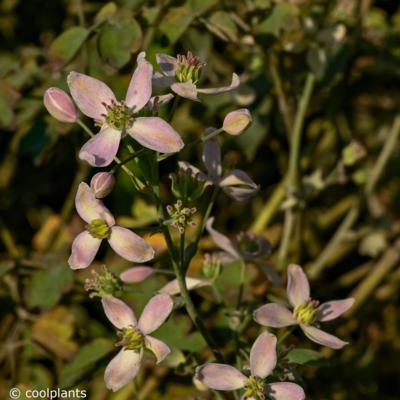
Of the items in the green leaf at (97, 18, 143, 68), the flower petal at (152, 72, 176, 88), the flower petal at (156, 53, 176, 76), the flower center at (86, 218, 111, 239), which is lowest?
the flower center at (86, 218, 111, 239)

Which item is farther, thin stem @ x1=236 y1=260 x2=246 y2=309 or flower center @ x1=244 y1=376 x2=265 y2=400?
thin stem @ x1=236 y1=260 x2=246 y2=309

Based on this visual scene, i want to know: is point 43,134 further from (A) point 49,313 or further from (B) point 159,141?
(B) point 159,141

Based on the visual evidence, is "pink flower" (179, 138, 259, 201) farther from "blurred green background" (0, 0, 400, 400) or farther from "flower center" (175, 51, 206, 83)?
"flower center" (175, 51, 206, 83)

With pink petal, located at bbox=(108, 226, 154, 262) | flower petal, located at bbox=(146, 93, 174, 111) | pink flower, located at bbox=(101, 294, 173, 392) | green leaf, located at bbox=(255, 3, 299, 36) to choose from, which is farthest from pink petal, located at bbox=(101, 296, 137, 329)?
green leaf, located at bbox=(255, 3, 299, 36)

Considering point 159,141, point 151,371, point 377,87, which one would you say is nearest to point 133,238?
point 159,141

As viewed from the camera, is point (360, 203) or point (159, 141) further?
point (360, 203)

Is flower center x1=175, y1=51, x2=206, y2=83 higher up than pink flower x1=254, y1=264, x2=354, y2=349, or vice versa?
flower center x1=175, y1=51, x2=206, y2=83

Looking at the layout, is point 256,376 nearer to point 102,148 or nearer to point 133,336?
point 133,336

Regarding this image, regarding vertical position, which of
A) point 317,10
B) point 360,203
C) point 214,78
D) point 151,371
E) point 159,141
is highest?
point 159,141
